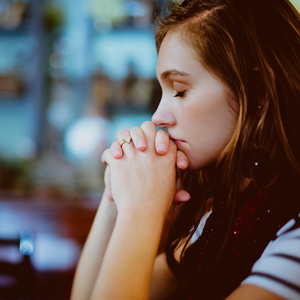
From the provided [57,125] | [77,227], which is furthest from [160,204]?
[57,125]

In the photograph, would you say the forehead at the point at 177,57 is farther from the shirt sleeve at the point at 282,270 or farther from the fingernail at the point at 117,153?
the shirt sleeve at the point at 282,270

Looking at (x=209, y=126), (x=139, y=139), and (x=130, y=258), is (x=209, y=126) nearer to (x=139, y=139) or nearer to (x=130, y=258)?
(x=139, y=139)

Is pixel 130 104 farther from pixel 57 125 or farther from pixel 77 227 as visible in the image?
pixel 77 227

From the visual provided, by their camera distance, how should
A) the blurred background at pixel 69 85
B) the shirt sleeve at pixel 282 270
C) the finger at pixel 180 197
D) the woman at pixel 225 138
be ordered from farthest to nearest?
1. the blurred background at pixel 69 85
2. the finger at pixel 180 197
3. the woman at pixel 225 138
4. the shirt sleeve at pixel 282 270

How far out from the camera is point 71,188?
228 centimetres

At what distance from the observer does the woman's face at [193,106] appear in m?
0.69

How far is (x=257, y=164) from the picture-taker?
68cm

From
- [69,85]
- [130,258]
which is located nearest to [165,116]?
[130,258]

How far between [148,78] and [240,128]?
2141mm

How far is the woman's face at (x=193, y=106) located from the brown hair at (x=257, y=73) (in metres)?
0.02

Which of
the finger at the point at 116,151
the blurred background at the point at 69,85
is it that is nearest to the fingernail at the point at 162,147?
the finger at the point at 116,151

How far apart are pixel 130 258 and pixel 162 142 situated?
29 centimetres

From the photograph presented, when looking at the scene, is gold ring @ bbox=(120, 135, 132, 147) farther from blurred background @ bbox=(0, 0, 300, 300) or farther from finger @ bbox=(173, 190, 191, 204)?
blurred background @ bbox=(0, 0, 300, 300)

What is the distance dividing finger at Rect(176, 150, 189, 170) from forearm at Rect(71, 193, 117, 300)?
0.28 metres
